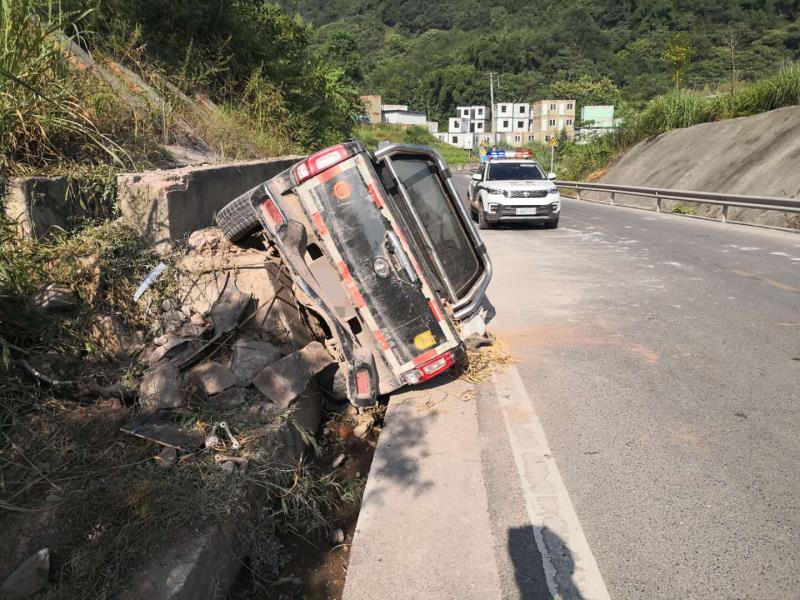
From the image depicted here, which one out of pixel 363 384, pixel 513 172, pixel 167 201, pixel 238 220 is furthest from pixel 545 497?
pixel 513 172

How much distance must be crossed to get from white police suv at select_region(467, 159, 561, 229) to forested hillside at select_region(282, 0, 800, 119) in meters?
42.5

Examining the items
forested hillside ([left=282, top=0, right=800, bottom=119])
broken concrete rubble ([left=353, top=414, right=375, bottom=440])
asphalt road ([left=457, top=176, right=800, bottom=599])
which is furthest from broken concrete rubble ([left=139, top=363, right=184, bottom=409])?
forested hillside ([left=282, top=0, right=800, bottom=119])

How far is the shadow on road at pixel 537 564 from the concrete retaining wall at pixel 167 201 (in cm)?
388

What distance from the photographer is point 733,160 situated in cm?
2181

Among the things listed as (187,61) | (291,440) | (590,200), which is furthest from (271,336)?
(590,200)

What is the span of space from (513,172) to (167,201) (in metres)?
12.3

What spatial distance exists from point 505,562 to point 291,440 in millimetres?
1669

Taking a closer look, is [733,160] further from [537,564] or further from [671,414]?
[537,564]

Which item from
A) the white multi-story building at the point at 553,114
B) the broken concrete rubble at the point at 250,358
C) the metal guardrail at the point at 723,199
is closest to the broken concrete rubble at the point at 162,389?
the broken concrete rubble at the point at 250,358

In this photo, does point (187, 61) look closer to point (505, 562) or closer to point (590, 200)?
point (505, 562)

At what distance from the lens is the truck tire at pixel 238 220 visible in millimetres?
5129

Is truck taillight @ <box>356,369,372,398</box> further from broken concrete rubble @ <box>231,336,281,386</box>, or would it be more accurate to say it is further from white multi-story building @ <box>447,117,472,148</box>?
white multi-story building @ <box>447,117,472,148</box>

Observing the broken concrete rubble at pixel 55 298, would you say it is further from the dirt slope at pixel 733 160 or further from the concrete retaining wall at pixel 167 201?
the dirt slope at pixel 733 160

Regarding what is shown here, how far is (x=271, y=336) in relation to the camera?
15.5 feet
